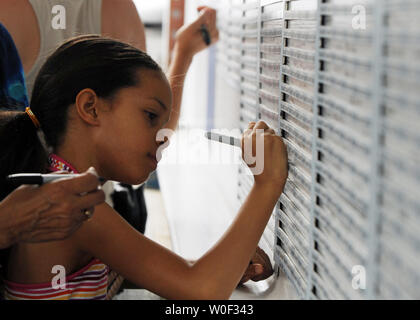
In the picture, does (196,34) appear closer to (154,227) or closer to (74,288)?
(154,227)

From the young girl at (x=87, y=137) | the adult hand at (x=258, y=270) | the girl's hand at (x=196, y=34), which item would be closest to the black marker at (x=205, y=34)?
the girl's hand at (x=196, y=34)

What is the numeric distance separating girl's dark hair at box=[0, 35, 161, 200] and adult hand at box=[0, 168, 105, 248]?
27cm

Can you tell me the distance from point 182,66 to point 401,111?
103 centimetres

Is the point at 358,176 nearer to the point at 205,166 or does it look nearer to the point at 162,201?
the point at 205,166

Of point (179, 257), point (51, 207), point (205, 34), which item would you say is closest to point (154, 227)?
point (205, 34)

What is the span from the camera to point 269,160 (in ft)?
3.04

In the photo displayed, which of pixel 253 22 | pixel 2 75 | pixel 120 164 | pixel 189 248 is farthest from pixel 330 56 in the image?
pixel 189 248

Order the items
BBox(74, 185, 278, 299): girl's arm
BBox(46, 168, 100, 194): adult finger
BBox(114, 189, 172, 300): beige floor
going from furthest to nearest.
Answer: BBox(114, 189, 172, 300): beige floor
BBox(74, 185, 278, 299): girl's arm
BBox(46, 168, 100, 194): adult finger

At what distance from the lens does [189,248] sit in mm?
1544

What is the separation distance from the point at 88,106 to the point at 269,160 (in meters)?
0.35

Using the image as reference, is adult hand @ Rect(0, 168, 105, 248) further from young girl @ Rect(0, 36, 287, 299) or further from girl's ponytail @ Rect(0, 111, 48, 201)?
girl's ponytail @ Rect(0, 111, 48, 201)

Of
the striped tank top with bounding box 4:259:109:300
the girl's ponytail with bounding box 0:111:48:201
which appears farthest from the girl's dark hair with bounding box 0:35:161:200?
the striped tank top with bounding box 4:259:109:300

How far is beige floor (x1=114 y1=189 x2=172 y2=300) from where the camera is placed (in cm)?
143

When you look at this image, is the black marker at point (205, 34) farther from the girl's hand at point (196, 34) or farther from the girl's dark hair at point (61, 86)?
the girl's dark hair at point (61, 86)
